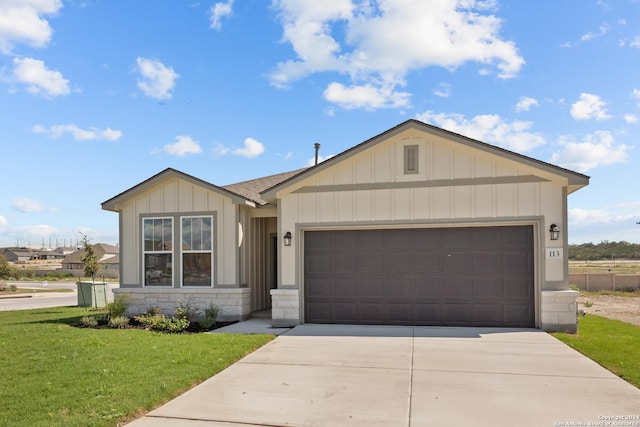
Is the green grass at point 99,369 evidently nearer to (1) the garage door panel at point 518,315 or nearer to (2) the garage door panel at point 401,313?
(2) the garage door panel at point 401,313

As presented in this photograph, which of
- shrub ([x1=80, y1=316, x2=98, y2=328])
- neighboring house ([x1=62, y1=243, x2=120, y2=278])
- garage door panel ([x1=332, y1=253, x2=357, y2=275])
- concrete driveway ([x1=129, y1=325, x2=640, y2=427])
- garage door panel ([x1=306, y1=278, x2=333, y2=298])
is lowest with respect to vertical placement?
neighboring house ([x1=62, y1=243, x2=120, y2=278])

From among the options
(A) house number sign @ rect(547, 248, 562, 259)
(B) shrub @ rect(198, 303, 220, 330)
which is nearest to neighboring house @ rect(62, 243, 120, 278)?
(B) shrub @ rect(198, 303, 220, 330)

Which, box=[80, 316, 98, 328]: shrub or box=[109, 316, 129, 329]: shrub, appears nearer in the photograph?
box=[109, 316, 129, 329]: shrub

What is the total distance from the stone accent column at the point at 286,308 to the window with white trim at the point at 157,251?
3.30m

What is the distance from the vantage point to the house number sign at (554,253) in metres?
9.82

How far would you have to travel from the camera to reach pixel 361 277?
1088cm

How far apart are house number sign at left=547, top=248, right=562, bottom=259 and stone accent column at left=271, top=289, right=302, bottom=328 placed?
5.60m

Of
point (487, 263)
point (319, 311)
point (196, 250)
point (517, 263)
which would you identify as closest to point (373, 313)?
point (319, 311)

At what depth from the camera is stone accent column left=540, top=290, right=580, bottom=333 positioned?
9703 millimetres

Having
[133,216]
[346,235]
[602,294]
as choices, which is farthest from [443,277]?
[602,294]

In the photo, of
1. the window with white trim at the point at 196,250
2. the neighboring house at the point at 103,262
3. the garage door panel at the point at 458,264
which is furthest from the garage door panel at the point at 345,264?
the neighboring house at the point at 103,262

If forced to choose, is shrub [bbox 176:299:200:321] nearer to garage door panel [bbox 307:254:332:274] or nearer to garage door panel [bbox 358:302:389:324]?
garage door panel [bbox 307:254:332:274]

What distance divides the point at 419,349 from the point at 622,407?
3407 millimetres

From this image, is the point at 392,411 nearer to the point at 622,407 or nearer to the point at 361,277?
the point at 622,407
